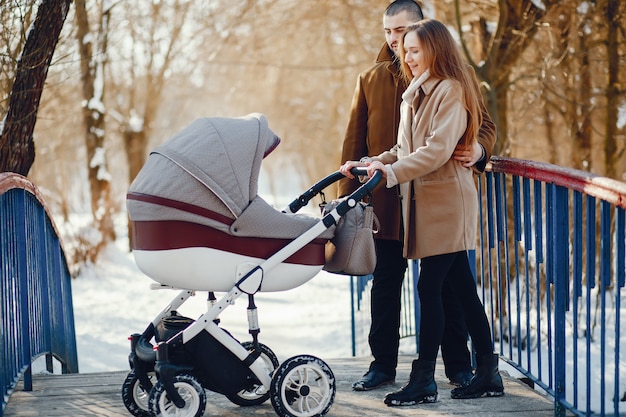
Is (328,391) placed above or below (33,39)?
below

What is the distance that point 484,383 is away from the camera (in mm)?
3898

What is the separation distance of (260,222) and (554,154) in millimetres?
8623

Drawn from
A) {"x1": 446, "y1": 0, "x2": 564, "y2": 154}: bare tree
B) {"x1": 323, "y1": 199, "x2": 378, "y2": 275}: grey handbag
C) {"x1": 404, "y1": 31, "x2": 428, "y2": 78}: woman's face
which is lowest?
{"x1": 323, "y1": 199, "x2": 378, "y2": 275}: grey handbag

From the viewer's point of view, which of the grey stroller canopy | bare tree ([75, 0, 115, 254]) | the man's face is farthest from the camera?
bare tree ([75, 0, 115, 254])

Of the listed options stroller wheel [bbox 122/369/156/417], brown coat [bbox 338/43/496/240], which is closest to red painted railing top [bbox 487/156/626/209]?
brown coat [bbox 338/43/496/240]

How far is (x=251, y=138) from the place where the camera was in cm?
343

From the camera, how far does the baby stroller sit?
3.34 m

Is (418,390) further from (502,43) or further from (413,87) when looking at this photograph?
(502,43)

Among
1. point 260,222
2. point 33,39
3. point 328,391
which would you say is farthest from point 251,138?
point 33,39

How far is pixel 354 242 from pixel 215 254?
0.60 metres

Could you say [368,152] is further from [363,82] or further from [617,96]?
[617,96]

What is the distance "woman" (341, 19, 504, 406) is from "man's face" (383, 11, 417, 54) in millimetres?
300

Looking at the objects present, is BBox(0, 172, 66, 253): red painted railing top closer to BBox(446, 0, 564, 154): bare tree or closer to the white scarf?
the white scarf

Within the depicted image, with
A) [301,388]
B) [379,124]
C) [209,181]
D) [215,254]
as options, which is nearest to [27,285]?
[215,254]
